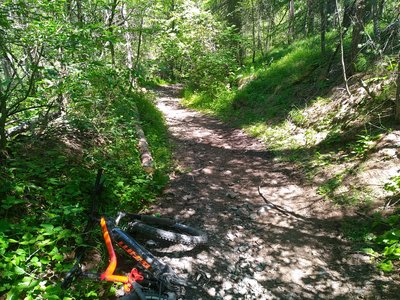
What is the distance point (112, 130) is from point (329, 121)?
5489 millimetres

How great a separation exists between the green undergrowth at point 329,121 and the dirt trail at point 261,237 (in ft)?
1.18

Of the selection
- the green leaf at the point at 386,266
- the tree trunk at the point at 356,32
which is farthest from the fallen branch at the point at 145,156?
the tree trunk at the point at 356,32

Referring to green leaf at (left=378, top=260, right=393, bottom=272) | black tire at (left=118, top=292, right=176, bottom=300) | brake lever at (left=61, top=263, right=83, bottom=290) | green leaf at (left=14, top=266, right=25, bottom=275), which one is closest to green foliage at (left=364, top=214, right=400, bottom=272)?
green leaf at (left=378, top=260, right=393, bottom=272)

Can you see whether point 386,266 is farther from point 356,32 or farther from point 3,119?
point 356,32

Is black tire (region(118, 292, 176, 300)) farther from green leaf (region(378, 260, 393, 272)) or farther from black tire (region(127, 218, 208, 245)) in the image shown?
green leaf (region(378, 260, 393, 272))

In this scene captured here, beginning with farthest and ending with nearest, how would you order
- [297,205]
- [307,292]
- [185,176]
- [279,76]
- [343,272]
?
1. [279,76]
2. [185,176]
3. [297,205]
4. [343,272]
5. [307,292]

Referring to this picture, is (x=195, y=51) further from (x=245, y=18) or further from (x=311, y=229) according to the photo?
(x=311, y=229)

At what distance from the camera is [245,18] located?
1892 cm

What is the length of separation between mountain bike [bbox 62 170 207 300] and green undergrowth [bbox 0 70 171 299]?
237 millimetres

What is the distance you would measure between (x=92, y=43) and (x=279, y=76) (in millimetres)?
8772

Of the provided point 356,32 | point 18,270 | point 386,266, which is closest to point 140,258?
point 18,270

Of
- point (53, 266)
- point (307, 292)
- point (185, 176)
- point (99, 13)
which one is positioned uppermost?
point (99, 13)

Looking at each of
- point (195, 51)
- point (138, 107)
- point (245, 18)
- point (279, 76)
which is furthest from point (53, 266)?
point (245, 18)

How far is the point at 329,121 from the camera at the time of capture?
7.49 meters
